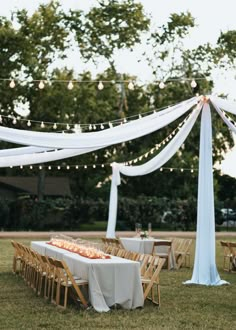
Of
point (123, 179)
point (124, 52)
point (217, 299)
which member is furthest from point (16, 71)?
point (217, 299)

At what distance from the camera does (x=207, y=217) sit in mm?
11500

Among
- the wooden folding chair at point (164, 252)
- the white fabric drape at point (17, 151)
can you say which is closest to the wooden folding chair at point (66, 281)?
the white fabric drape at point (17, 151)

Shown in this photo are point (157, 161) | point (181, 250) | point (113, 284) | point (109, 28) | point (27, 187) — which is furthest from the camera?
point (27, 187)

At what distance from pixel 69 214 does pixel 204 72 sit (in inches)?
389

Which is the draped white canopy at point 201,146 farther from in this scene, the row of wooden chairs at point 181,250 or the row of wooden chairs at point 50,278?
the row of wooden chairs at point 181,250

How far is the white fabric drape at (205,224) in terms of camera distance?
1131cm

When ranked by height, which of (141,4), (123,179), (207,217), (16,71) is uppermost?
(141,4)

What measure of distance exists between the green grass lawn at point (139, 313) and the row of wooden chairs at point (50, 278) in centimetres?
15

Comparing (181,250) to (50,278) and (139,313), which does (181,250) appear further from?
(139,313)

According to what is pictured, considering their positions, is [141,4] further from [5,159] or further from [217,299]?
[217,299]

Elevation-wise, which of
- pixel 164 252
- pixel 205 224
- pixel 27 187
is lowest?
pixel 164 252

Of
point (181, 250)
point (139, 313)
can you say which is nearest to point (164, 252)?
point (181, 250)

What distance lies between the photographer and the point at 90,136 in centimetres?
1022

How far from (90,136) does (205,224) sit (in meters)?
2.72
